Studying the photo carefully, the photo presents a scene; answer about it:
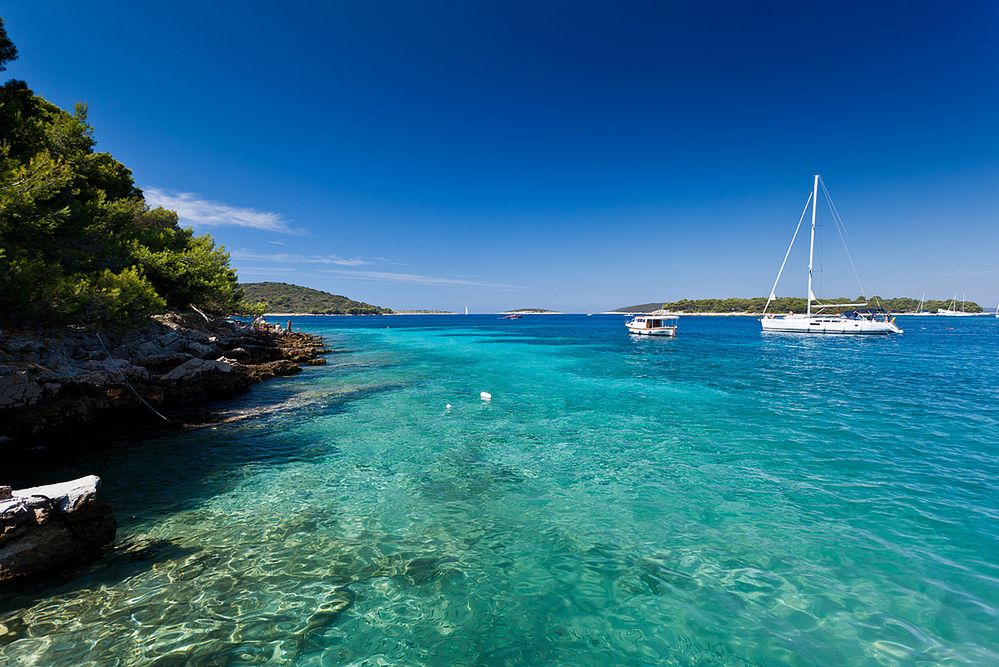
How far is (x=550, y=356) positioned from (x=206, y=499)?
119ft

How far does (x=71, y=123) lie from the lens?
20281 mm

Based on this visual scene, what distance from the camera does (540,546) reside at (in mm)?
7492

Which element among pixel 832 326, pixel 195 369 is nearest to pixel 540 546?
pixel 195 369

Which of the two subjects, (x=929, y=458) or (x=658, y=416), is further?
(x=658, y=416)

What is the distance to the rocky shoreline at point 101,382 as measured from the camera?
40.2ft

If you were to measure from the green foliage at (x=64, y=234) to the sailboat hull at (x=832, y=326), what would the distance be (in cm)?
8478

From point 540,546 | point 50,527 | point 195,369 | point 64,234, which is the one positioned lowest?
point 540,546

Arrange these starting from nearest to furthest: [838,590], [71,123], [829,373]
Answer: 1. [838,590]
2. [71,123]
3. [829,373]

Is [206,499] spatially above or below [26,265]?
below

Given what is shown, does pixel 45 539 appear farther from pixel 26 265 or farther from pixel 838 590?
pixel 838 590

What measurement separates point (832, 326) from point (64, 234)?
87.8 meters

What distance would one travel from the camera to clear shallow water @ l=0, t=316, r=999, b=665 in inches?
203

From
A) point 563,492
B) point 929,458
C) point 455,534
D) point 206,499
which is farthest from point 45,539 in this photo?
point 929,458

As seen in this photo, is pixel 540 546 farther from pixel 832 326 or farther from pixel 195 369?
pixel 832 326
